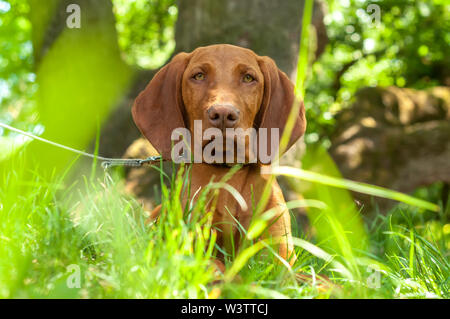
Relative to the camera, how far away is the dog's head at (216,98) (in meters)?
2.67

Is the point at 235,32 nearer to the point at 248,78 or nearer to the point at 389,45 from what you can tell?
the point at 248,78

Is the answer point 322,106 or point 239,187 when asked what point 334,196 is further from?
point 322,106

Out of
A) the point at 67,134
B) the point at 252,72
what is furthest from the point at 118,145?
the point at 252,72

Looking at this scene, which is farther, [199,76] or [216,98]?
[199,76]

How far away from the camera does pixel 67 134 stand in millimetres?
6055

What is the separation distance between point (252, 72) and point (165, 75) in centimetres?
60

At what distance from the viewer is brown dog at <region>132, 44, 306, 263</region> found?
8.82 ft

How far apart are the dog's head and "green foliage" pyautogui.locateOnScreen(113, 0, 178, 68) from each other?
887 cm

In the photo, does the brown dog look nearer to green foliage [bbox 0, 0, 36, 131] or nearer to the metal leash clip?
the metal leash clip

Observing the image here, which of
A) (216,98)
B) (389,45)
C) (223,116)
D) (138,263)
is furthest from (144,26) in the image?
(138,263)

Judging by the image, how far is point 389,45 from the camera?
40.8 feet

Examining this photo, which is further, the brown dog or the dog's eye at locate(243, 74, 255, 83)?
the dog's eye at locate(243, 74, 255, 83)

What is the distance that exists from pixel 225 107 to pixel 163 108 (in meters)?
0.67

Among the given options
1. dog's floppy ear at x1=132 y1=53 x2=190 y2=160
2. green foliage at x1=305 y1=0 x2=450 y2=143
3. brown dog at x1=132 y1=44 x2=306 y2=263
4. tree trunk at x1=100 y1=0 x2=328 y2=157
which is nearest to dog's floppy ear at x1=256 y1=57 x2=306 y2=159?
brown dog at x1=132 y1=44 x2=306 y2=263
